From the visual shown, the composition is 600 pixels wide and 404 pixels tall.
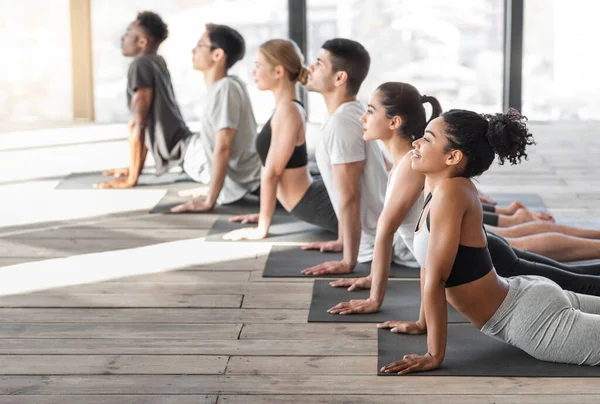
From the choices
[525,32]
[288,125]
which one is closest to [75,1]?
[525,32]

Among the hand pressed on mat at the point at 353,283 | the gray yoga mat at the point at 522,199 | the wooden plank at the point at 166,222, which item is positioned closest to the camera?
the hand pressed on mat at the point at 353,283

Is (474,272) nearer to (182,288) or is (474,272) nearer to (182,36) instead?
(182,288)

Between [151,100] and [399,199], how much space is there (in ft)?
8.43

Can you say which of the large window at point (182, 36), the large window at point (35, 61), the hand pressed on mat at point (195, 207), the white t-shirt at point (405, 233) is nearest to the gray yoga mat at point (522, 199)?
the white t-shirt at point (405, 233)

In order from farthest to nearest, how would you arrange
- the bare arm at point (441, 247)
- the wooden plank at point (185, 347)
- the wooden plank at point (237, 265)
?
the wooden plank at point (237, 265), the wooden plank at point (185, 347), the bare arm at point (441, 247)

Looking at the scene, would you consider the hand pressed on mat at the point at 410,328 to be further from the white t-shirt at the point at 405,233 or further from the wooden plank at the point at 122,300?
the wooden plank at the point at 122,300

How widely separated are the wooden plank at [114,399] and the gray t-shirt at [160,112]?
3.01m

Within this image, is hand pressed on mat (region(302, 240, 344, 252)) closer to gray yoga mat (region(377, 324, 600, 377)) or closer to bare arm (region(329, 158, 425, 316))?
bare arm (region(329, 158, 425, 316))

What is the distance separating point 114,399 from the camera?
2.47m

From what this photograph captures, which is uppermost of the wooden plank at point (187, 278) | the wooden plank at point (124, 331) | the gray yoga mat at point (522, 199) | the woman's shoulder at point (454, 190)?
the woman's shoulder at point (454, 190)

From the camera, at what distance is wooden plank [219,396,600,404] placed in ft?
7.93

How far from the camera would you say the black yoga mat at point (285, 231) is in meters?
4.29

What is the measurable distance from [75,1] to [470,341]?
647 cm

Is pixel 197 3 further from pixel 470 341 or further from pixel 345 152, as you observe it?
pixel 470 341
